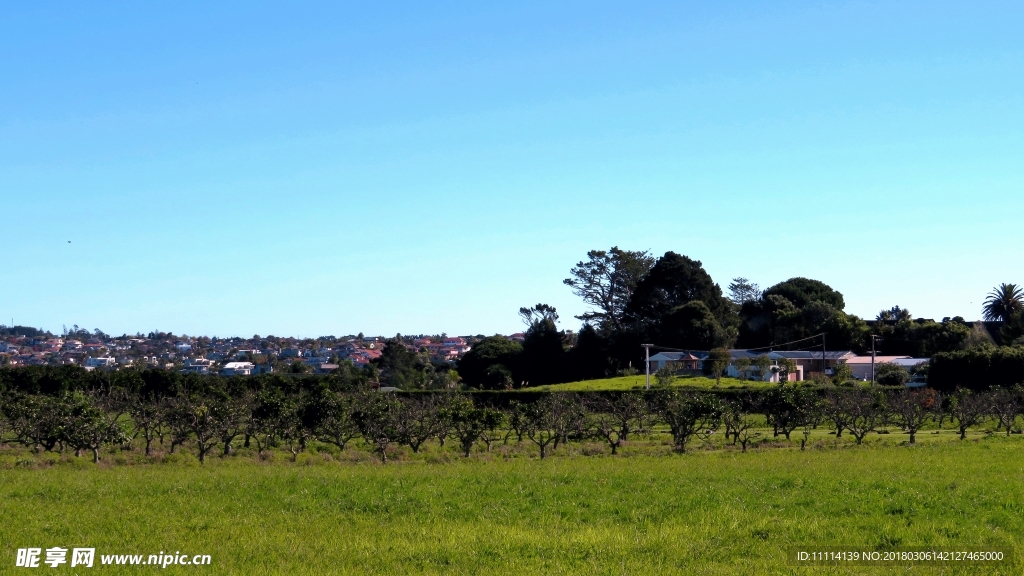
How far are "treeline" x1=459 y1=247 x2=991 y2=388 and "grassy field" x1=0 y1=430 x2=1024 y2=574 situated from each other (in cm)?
5191

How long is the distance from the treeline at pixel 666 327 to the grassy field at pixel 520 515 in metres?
51.9

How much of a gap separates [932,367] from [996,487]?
43.4m

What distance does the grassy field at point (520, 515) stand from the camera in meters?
12.3

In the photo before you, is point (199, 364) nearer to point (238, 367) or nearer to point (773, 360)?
point (238, 367)

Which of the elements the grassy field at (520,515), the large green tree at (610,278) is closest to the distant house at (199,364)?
the large green tree at (610,278)

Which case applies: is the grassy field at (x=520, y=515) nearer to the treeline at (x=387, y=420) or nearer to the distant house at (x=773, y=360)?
the treeline at (x=387, y=420)

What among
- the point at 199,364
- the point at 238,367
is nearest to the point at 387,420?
the point at 238,367

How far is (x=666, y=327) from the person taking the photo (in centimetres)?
8025

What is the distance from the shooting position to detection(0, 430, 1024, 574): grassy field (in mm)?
12297

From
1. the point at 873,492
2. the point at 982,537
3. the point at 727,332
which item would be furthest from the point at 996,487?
the point at 727,332

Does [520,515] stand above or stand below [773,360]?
below

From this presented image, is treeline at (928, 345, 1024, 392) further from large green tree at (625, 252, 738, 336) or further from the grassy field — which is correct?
the grassy field

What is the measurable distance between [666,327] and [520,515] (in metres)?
66.2

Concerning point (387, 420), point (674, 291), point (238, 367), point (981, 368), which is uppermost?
point (674, 291)
